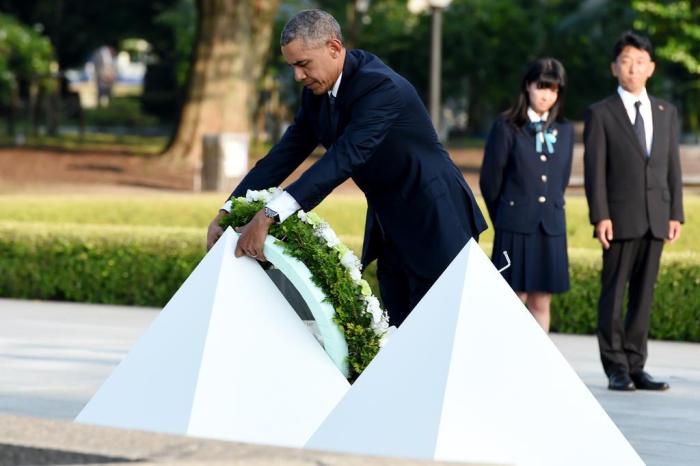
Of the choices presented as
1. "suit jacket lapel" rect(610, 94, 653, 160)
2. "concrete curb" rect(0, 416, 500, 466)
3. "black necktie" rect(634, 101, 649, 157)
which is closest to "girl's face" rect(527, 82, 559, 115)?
"suit jacket lapel" rect(610, 94, 653, 160)

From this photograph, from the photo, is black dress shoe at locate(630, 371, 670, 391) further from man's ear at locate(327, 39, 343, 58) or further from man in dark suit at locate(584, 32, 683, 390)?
man's ear at locate(327, 39, 343, 58)

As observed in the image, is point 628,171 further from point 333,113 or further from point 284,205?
point 284,205

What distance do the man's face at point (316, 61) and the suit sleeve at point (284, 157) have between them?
392 mm

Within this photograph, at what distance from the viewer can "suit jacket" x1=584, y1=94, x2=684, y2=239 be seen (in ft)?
27.1

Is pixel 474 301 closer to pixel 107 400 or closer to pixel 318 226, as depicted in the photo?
pixel 318 226

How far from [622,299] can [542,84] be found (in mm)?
1214

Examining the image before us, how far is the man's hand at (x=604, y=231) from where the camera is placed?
8.21m

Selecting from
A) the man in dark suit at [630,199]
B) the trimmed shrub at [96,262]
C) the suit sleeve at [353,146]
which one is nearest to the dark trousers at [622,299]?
the man in dark suit at [630,199]

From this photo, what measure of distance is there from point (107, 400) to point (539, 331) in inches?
66.0

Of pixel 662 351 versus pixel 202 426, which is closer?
pixel 202 426

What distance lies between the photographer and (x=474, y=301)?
513 cm

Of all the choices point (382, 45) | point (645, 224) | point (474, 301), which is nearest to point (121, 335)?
point (645, 224)

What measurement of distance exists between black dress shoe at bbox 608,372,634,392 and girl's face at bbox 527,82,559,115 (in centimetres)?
148

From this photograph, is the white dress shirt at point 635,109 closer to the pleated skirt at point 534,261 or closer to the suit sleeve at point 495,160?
the suit sleeve at point 495,160
